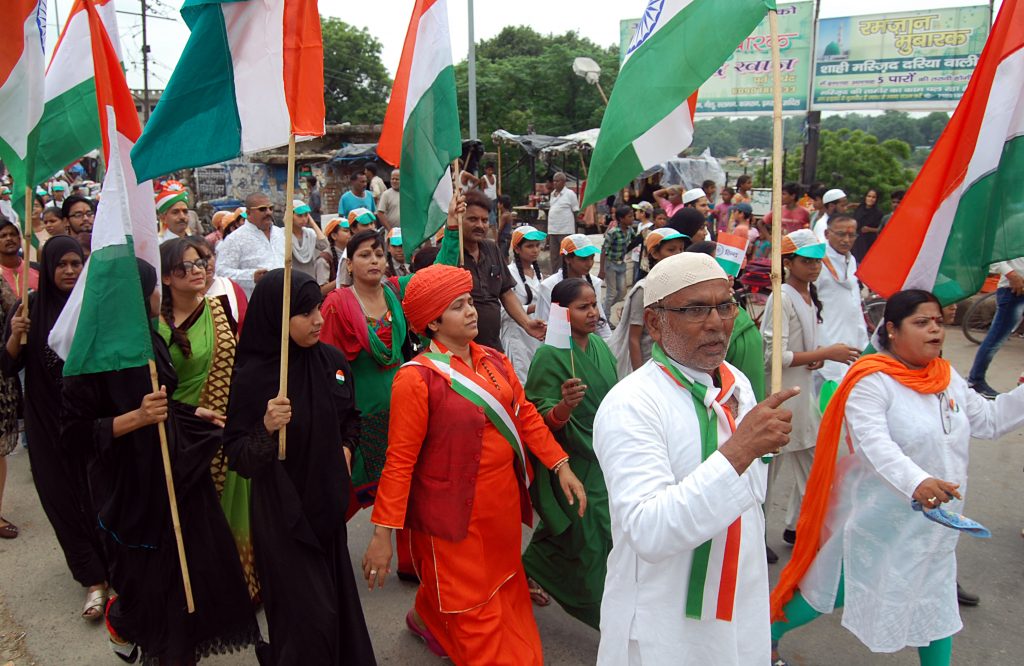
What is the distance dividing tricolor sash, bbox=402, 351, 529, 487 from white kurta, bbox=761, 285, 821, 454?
1.90 m

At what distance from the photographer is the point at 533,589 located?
4254 millimetres

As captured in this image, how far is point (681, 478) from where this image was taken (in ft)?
7.02

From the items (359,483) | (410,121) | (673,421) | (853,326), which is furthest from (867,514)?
(410,121)

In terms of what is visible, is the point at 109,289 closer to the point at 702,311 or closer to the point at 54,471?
the point at 54,471

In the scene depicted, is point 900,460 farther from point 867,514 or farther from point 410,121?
point 410,121

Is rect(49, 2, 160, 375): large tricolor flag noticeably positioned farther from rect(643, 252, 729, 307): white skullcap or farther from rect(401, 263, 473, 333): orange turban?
rect(643, 252, 729, 307): white skullcap

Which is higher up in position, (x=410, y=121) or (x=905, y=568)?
(x=410, y=121)

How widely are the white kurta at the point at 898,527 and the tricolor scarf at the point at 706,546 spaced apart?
1.07 m

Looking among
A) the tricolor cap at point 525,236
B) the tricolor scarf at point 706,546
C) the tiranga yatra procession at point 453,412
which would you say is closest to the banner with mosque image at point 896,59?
the tricolor cap at point 525,236

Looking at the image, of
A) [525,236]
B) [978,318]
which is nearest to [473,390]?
A: [525,236]

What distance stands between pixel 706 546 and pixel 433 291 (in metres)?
1.58

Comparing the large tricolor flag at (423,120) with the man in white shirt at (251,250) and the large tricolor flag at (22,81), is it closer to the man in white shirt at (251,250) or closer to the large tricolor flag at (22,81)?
the large tricolor flag at (22,81)

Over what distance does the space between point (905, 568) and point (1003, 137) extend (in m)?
A: 1.69

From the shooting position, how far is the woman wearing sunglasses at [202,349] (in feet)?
12.7
